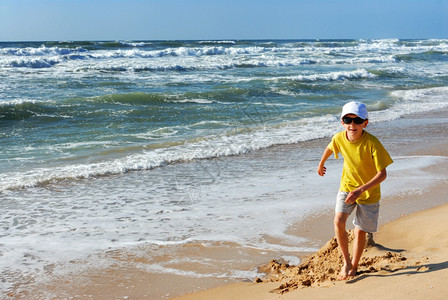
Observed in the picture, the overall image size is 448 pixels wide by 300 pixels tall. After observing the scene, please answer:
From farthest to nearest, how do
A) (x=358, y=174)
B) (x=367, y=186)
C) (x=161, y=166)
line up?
(x=161, y=166)
(x=358, y=174)
(x=367, y=186)

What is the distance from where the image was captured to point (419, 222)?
4.93 metres

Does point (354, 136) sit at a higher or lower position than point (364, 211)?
higher

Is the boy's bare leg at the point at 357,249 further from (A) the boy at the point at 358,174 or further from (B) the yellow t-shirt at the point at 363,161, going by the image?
(B) the yellow t-shirt at the point at 363,161

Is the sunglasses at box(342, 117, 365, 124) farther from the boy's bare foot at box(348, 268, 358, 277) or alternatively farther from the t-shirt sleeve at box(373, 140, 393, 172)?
the boy's bare foot at box(348, 268, 358, 277)

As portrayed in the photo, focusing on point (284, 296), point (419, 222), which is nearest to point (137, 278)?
point (284, 296)

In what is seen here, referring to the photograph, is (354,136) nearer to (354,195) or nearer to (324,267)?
(354,195)

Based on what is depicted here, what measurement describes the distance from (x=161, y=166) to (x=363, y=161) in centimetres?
519

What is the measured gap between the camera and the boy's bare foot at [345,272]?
3401 mm

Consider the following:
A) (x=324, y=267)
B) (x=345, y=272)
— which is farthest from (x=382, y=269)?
(x=324, y=267)

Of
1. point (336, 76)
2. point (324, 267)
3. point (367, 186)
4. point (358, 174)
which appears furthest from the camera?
point (336, 76)

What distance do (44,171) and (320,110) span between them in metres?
9.21

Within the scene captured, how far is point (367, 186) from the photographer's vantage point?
3.31 metres

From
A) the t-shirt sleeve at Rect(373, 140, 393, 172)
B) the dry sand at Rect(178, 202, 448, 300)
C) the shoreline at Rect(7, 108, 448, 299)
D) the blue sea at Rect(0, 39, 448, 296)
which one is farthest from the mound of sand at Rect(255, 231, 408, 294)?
the t-shirt sleeve at Rect(373, 140, 393, 172)

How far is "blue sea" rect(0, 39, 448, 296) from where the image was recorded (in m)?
4.96
